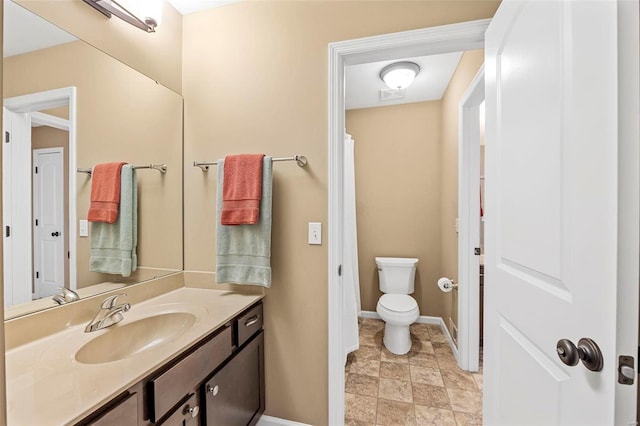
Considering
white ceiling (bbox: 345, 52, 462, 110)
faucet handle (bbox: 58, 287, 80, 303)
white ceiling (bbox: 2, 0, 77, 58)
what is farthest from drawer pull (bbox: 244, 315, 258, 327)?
white ceiling (bbox: 345, 52, 462, 110)

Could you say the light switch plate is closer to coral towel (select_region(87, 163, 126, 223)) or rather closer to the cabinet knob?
the cabinet knob

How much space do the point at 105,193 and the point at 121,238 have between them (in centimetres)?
24

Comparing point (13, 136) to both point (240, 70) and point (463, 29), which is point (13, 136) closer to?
point (240, 70)

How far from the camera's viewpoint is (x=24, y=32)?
0.96 m

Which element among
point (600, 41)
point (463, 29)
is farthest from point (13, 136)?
point (463, 29)

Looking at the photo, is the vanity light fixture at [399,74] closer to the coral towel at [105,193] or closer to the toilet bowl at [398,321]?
the toilet bowl at [398,321]

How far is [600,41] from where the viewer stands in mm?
604

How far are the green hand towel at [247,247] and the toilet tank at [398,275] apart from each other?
65.7 inches

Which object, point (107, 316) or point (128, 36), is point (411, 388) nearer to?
point (107, 316)

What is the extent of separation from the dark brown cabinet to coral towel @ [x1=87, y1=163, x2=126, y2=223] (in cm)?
78

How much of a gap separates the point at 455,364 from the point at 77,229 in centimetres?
259

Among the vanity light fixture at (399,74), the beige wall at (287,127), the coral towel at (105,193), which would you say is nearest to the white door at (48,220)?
the coral towel at (105,193)

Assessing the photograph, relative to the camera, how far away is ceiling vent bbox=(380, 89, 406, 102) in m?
2.58

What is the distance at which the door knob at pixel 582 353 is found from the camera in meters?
0.60
